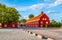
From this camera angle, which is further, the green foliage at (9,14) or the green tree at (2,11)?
the green foliage at (9,14)

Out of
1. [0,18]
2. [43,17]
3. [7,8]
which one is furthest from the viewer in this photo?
[43,17]

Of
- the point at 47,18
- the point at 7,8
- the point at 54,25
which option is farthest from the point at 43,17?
the point at 7,8

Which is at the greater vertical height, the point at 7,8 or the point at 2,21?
the point at 7,8

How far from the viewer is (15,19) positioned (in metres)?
97.0

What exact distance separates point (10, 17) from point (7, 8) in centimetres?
782

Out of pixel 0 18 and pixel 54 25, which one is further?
pixel 54 25

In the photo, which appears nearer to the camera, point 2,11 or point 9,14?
point 9,14

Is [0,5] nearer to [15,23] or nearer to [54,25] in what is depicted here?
[15,23]

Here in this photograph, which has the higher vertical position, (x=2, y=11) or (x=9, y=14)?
(x=2, y=11)

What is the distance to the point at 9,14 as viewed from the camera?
97.0 m

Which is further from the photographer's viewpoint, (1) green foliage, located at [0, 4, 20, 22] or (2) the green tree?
(1) green foliage, located at [0, 4, 20, 22]

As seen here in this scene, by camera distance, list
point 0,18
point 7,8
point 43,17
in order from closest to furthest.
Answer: point 0,18
point 7,8
point 43,17

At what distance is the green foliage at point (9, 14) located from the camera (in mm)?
95912

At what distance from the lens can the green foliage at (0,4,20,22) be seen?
95.9 m
